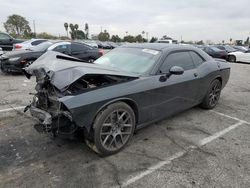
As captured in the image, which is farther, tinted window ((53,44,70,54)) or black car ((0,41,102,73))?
tinted window ((53,44,70,54))

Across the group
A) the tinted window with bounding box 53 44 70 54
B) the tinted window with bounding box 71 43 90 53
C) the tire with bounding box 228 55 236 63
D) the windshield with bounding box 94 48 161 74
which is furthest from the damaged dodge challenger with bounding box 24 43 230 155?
the tire with bounding box 228 55 236 63

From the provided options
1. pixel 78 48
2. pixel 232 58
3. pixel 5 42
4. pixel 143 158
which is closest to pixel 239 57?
pixel 232 58

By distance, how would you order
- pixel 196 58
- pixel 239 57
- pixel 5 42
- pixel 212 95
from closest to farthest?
pixel 196 58, pixel 212 95, pixel 5 42, pixel 239 57

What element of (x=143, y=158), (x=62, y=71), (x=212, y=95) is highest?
(x=62, y=71)

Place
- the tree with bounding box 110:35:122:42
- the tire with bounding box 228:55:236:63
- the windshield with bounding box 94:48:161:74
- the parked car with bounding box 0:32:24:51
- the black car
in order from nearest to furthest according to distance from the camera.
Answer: the windshield with bounding box 94:48:161:74
the black car
the parked car with bounding box 0:32:24:51
the tire with bounding box 228:55:236:63
the tree with bounding box 110:35:122:42

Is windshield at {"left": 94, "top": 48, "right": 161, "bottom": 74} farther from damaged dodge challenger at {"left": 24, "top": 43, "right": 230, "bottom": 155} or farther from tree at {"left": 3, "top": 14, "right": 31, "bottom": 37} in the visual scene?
tree at {"left": 3, "top": 14, "right": 31, "bottom": 37}

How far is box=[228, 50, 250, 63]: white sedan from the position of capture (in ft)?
60.4

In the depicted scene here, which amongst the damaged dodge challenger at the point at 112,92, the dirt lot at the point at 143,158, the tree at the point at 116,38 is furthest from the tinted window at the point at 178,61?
the tree at the point at 116,38

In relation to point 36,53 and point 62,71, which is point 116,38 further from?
point 62,71

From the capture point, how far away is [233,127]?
172 inches

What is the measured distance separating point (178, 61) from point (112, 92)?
5.86ft

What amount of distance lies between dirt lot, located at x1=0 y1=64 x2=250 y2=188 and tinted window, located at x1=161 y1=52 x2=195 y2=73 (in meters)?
1.08

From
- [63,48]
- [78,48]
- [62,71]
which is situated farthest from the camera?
[78,48]

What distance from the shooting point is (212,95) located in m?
5.33
